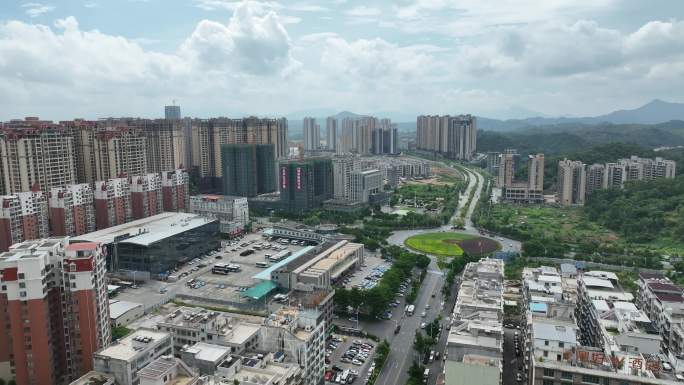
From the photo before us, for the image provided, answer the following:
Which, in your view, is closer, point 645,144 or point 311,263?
point 311,263

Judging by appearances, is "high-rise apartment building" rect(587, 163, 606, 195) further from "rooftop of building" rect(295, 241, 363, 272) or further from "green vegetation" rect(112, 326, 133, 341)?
"green vegetation" rect(112, 326, 133, 341)

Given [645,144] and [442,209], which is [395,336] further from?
[645,144]

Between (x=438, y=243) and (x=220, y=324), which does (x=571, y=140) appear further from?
(x=220, y=324)

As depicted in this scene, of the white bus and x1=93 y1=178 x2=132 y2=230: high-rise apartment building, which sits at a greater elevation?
x1=93 y1=178 x2=132 y2=230: high-rise apartment building

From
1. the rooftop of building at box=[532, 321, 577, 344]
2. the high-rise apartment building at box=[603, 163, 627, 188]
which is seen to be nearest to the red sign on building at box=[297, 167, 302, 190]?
the high-rise apartment building at box=[603, 163, 627, 188]

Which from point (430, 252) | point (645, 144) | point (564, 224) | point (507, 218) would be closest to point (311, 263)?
point (430, 252)

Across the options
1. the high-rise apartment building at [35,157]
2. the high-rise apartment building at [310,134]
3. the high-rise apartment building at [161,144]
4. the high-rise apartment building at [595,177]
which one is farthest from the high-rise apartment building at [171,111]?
the high-rise apartment building at [595,177]

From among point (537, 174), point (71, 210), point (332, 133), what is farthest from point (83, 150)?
point (332, 133)
